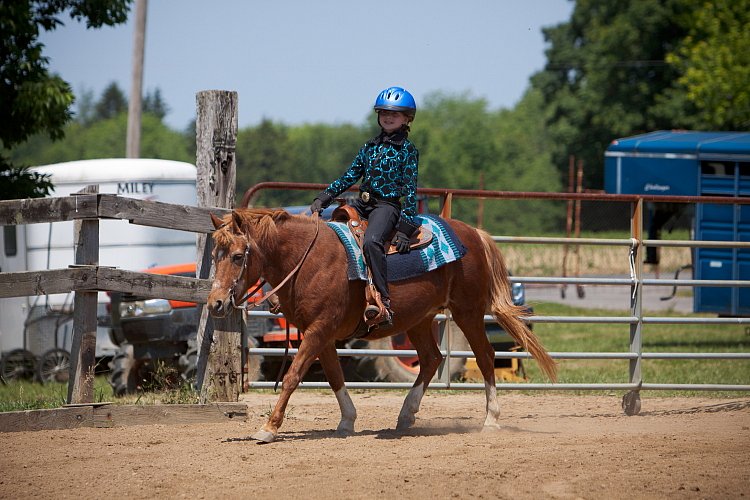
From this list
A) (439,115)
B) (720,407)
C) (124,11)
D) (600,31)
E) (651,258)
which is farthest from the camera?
(439,115)

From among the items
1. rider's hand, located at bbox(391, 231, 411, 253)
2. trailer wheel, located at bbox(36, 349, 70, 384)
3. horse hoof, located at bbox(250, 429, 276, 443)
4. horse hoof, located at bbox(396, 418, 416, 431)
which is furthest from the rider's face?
trailer wheel, located at bbox(36, 349, 70, 384)

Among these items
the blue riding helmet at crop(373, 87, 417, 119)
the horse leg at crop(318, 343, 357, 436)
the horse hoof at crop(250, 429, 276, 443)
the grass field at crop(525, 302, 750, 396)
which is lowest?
the grass field at crop(525, 302, 750, 396)

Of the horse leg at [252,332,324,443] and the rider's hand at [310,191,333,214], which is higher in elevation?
the rider's hand at [310,191,333,214]

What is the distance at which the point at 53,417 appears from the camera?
6727 mm

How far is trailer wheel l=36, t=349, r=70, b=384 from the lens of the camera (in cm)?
1300

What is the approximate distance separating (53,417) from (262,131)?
5305 cm

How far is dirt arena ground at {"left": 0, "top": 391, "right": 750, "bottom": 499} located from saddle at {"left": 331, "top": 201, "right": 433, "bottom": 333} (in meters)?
0.87

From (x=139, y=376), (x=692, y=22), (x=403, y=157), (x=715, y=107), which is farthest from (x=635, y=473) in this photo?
(x=692, y=22)

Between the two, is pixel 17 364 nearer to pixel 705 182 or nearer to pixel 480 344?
pixel 480 344

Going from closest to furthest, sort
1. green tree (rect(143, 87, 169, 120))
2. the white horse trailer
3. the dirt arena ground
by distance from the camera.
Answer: the dirt arena ground < the white horse trailer < green tree (rect(143, 87, 169, 120))

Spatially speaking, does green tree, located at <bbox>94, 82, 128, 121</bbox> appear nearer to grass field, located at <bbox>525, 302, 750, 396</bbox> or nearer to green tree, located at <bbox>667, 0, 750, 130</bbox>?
green tree, located at <bbox>667, 0, 750, 130</bbox>

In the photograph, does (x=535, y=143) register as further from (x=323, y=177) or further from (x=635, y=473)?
(x=635, y=473)

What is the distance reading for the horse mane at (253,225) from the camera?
6.18 metres

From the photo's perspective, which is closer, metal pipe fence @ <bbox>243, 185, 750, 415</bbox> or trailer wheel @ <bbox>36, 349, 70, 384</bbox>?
metal pipe fence @ <bbox>243, 185, 750, 415</bbox>
